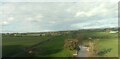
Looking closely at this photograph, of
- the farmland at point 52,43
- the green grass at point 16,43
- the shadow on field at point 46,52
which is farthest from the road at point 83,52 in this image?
the green grass at point 16,43

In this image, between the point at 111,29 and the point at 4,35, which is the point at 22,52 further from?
the point at 111,29

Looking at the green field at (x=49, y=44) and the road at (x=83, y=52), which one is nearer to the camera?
the road at (x=83, y=52)

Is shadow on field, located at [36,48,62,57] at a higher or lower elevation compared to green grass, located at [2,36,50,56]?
lower

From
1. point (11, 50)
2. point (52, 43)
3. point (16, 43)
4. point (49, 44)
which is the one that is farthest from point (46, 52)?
point (11, 50)

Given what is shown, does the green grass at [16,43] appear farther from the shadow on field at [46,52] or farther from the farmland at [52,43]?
the shadow on field at [46,52]

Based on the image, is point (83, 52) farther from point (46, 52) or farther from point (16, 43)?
point (16, 43)

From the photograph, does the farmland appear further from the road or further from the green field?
the road

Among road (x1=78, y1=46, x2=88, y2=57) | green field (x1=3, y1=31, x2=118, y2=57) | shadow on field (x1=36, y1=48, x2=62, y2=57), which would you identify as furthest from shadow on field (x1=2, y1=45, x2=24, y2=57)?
road (x1=78, y1=46, x2=88, y2=57)

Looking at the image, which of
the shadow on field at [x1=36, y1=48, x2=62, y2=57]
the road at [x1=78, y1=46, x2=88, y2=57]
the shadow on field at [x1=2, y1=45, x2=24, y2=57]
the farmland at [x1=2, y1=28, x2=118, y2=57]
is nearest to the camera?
the road at [x1=78, y1=46, x2=88, y2=57]
